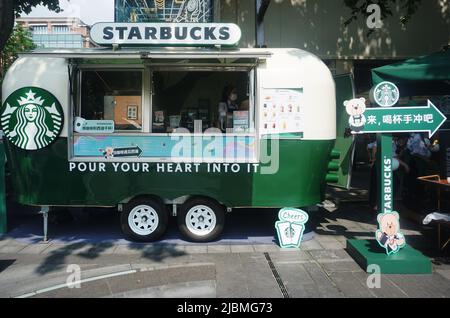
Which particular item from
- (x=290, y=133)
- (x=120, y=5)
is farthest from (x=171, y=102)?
(x=120, y=5)

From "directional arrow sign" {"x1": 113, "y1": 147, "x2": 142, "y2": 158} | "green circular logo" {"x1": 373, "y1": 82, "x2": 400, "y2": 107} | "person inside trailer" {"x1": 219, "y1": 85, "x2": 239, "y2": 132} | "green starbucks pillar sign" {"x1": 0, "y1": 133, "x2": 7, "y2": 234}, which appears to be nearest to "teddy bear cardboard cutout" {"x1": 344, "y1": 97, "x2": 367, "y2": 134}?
"green circular logo" {"x1": 373, "y1": 82, "x2": 400, "y2": 107}

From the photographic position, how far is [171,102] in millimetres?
7484

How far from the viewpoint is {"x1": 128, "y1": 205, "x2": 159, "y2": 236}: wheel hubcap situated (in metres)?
6.83

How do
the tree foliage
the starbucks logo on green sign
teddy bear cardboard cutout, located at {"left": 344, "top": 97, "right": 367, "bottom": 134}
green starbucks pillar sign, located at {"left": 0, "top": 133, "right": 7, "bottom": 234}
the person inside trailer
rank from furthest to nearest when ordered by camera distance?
the tree foliage → green starbucks pillar sign, located at {"left": 0, "top": 133, "right": 7, "bottom": 234} → the person inside trailer → the starbucks logo on green sign → teddy bear cardboard cutout, located at {"left": 344, "top": 97, "right": 367, "bottom": 134}

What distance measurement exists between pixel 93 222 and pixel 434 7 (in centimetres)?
1030

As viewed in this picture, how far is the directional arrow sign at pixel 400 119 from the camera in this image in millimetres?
5609

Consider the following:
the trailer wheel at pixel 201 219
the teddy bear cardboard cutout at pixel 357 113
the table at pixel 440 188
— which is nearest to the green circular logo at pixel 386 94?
the teddy bear cardboard cutout at pixel 357 113

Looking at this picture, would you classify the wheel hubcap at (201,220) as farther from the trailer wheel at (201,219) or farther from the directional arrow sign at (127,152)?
the directional arrow sign at (127,152)

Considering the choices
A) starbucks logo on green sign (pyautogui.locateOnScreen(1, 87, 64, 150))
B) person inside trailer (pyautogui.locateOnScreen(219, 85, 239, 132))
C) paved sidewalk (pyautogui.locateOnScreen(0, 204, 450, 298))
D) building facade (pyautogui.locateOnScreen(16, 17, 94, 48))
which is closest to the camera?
paved sidewalk (pyautogui.locateOnScreen(0, 204, 450, 298))

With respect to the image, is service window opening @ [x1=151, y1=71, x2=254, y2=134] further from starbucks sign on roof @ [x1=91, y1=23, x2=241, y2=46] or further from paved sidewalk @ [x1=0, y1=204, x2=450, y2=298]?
paved sidewalk @ [x1=0, y1=204, x2=450, y2=298]

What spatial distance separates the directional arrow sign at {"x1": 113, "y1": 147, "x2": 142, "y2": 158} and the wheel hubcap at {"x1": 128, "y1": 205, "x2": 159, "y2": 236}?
798 millimetres

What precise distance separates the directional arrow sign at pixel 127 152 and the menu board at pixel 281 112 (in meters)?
1.85

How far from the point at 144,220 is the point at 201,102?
2.30 m
